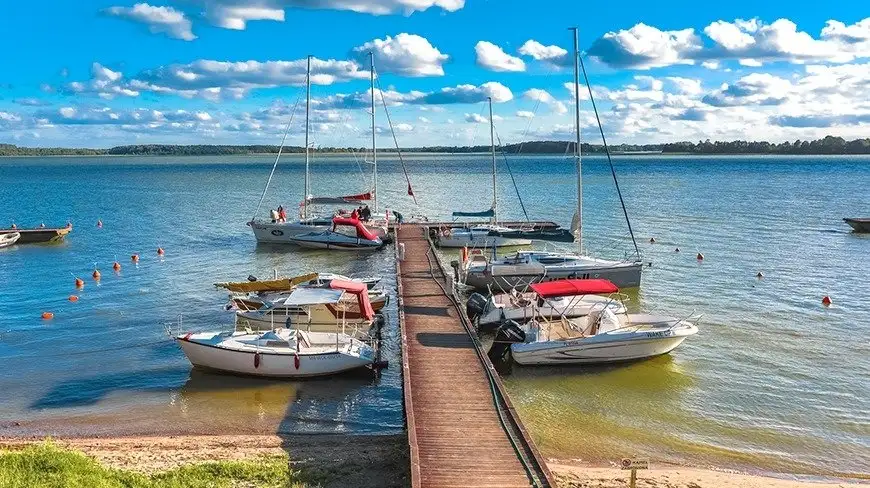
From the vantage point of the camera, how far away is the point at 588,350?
22.9 metres

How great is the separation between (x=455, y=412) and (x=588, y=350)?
786 cm

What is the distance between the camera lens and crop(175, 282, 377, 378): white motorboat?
2142 centimetres

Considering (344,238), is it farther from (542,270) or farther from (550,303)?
(550,303)

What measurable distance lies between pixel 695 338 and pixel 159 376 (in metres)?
18.7

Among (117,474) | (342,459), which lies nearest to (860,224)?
(342,459)

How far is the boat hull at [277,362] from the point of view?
2141 centimetres

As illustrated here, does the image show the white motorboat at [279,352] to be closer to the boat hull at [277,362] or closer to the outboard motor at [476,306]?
the boat hull at [277,362]

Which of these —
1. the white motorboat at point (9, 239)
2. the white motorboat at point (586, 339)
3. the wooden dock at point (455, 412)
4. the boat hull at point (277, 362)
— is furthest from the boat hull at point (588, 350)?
the white motorboat at point (9, 239)

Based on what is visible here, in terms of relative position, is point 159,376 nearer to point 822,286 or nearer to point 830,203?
point 822,286

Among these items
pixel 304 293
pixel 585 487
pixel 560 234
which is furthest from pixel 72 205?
pixel 585 487

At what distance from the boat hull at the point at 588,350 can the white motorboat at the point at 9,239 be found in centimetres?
4158

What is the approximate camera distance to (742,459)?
17109 millimetres

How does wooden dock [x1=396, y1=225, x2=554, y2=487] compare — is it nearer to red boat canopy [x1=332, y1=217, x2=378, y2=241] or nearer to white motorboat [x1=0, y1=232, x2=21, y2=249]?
red boat canopy [x1=332, y1=217, x2=378, y2=241]

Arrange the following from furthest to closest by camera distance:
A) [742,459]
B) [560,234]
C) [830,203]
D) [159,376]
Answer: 1. [830,203]
2. [560,234]
3. [159,376]
4. [742,459]
